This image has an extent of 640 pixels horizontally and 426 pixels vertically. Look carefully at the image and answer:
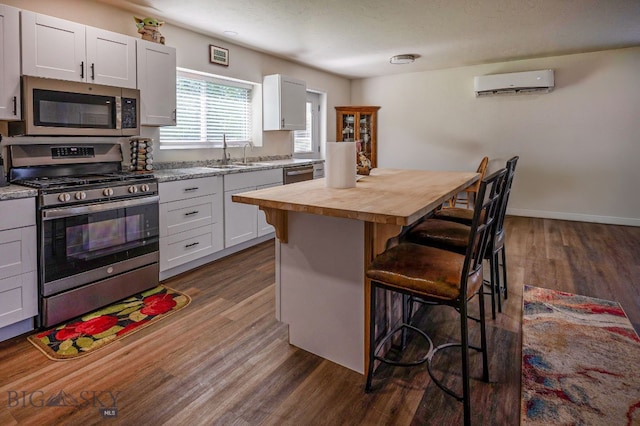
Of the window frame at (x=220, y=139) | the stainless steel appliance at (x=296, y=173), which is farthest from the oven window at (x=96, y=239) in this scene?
the stainless steel appliance at (x=296, y=173)

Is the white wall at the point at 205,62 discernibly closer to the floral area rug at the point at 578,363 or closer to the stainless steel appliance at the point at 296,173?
the stainless steel appliance at the point at 296,173

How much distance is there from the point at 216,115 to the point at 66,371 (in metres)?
3.27

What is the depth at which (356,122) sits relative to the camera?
6625 mm

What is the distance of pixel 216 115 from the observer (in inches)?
179

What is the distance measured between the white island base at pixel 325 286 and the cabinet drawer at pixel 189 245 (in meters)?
1.45

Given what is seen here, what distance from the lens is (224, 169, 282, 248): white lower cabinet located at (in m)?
3.80

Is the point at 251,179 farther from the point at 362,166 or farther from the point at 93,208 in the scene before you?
the point at 93,208

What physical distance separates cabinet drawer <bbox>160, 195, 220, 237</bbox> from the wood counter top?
145 centimetres

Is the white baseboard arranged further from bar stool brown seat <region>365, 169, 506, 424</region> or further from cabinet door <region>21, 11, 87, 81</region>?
cabinet door <region>21, 11, 87, 81</region>

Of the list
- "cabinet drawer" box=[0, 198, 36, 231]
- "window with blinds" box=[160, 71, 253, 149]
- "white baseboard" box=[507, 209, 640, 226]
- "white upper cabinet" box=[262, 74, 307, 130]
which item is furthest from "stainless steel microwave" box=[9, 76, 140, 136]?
"white baseboard" box=[507, 209, 640, 226]

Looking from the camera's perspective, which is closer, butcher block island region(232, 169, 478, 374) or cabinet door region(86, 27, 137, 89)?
butcher block island region(232, 169, 478, 374)

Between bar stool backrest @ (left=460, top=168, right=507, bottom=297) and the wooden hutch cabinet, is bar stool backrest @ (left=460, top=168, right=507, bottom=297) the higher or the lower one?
the lower one

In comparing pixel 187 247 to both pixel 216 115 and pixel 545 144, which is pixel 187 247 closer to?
pixel 216 115

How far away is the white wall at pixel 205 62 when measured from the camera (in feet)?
10.1
